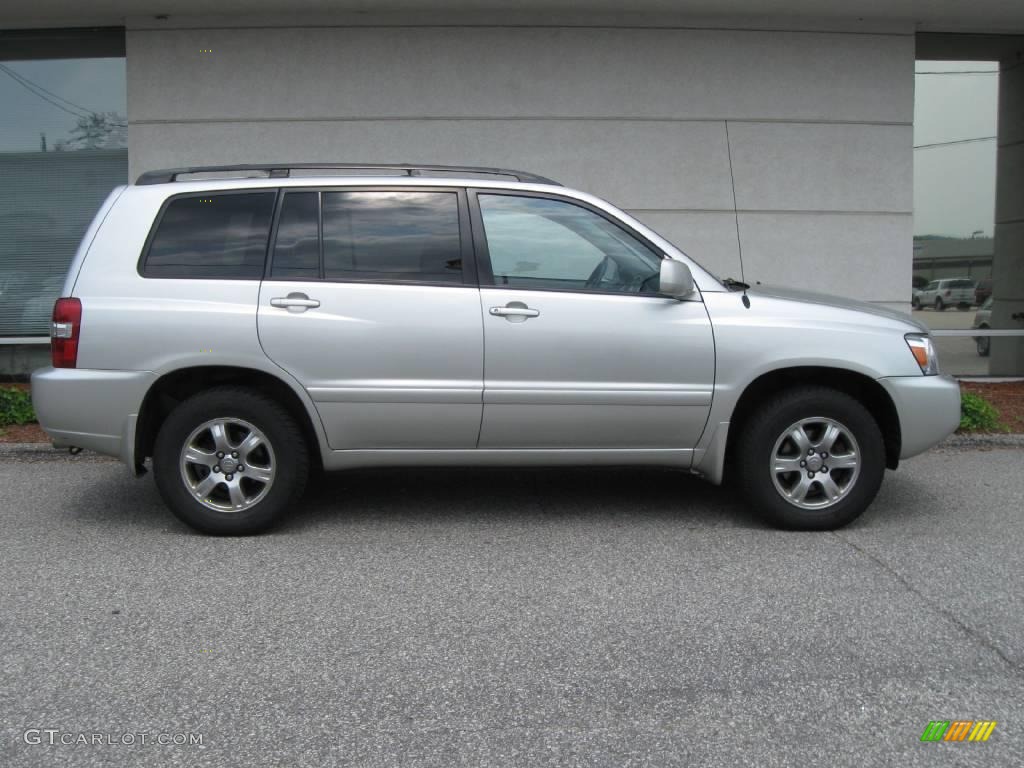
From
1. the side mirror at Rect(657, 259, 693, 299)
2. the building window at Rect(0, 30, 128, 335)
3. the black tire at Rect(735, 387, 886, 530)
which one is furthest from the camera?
the building window at Rect(0, 30, 128, 335)

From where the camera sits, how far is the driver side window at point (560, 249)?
5.14 meters

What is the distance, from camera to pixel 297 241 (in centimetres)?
510

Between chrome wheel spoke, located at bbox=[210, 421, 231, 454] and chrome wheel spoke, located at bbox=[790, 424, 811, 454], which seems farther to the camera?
chrome wheel spoke, located at bbox=[790, 424, 811, 454]

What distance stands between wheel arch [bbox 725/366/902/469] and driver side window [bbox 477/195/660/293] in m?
0.85

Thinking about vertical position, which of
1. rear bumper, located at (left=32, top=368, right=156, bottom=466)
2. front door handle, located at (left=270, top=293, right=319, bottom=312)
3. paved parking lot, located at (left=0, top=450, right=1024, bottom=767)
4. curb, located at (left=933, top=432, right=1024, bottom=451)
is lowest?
paved parking lot, located at (left=0, top=450, right=1024, bottom=767)

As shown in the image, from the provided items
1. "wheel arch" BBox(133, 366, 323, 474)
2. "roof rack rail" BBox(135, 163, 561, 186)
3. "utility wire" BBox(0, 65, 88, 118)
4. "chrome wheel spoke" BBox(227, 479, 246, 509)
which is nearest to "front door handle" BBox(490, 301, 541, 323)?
"roof rack rail" BBox(135, 163, 561, 186)

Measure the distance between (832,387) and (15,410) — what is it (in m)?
6.43

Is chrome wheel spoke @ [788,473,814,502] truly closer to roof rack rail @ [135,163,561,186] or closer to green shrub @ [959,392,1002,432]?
roof rack rail @ [135,163,561,186]

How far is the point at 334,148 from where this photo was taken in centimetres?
950

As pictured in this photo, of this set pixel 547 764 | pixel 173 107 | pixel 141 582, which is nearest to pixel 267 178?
pixel 141 582

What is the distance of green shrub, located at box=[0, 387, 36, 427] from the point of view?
7.99 meters

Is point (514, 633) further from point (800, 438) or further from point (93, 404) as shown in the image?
point (93, 404)

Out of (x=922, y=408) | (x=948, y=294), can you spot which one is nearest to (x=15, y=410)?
(x=922, y=408)

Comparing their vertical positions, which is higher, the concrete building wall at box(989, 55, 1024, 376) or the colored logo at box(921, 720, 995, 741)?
the concrete building wall at box(989, 55, 1024, 376)
